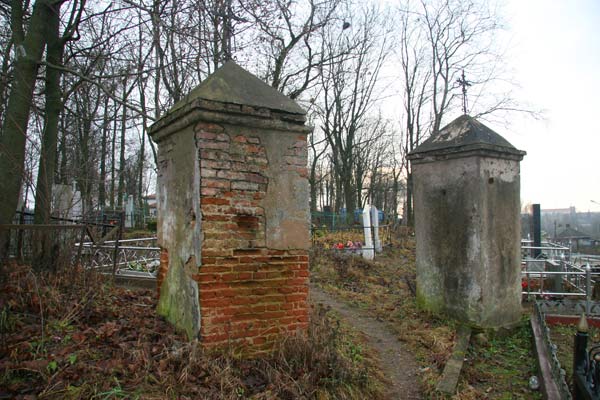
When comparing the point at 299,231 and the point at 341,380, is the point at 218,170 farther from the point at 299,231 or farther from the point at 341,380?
the point at 341,380

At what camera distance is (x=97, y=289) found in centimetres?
490

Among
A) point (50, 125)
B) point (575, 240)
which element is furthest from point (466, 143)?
point (575, 240)

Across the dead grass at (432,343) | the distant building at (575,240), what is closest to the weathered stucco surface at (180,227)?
the dead grass at (432,343)

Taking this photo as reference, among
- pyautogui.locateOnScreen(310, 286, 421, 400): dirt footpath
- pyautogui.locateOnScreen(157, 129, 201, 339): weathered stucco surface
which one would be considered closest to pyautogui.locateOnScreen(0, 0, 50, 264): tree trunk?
pyautogui.locateOnScreen(157, 129, 201, 339): weathered stucco surface

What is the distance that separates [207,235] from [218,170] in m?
0.61

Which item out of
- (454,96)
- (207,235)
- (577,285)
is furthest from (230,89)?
(454,96)

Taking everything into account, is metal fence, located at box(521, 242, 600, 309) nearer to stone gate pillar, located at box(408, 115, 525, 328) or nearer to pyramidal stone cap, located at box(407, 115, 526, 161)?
stone gate pillar, located at box(408, 115, 525, 328)

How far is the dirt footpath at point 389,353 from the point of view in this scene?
4332mm

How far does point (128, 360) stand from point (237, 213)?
1.55m

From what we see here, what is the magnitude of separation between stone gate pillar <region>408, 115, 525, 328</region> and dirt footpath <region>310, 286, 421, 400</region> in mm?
1094

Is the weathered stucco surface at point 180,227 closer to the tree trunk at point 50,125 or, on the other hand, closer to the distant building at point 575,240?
the tree trunk at point 50,125

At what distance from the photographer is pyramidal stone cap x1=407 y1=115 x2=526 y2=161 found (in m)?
6.09

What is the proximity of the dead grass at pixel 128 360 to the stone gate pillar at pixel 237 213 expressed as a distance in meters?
0.26

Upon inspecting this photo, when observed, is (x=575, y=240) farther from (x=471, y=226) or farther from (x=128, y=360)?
(x=128, y=360)
